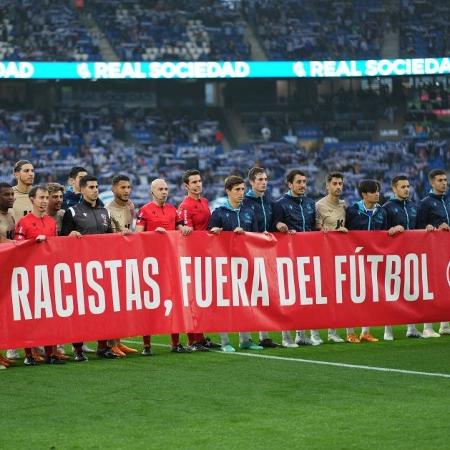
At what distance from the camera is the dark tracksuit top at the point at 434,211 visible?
13.0 metres

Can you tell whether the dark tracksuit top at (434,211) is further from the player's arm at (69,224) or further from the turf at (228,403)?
the player's arm at (69,224)

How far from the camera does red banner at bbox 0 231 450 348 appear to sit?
10.8 metres

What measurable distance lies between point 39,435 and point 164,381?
2.34m

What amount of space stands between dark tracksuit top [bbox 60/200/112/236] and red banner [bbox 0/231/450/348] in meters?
0.28

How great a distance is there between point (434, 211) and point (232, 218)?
2.45m

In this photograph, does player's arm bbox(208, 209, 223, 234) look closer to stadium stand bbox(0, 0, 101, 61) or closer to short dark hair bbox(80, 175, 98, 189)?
short dark hair bbox(80, 175, 98, 189)

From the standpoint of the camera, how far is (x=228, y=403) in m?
8.23

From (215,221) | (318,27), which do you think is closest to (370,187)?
(215,221)

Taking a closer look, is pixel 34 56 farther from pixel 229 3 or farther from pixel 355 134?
pixel 355 134

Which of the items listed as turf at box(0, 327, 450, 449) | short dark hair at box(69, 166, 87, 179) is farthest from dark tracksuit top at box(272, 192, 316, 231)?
short dark hair at box(69, 166, 87, 179)

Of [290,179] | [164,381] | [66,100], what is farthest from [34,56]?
[164,381]

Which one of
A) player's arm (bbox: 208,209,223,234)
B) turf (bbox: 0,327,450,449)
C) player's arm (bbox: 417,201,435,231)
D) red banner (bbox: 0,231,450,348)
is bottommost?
turf (bbox: 0,327,450,449)

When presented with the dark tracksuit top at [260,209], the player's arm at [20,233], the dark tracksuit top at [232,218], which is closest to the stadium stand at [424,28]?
the dark tracksuit top at [260,209]

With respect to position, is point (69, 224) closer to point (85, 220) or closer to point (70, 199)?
point (85, 220)
